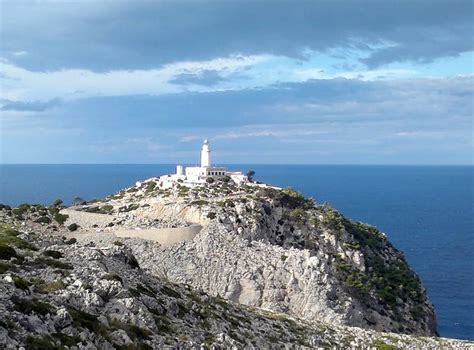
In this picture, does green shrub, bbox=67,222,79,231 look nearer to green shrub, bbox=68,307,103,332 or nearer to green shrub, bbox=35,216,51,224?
green shrub, bbox=35,216,51,224

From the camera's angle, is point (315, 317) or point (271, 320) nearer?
point (271, 320)

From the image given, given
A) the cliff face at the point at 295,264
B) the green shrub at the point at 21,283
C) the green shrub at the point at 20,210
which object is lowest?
the cliff face at the point at 295,264

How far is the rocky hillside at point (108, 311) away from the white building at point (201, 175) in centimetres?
4881

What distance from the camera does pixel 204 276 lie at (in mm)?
56656

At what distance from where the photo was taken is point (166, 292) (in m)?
33.2

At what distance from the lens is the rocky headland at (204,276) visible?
24.2m

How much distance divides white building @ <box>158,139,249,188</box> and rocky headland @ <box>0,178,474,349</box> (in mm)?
3043

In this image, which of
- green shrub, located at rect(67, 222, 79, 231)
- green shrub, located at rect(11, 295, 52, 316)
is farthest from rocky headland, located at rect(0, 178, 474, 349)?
green shrub, located at rect(67, 222, 79, 231)

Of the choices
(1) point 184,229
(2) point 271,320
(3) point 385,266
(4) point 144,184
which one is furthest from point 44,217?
(3) point 385,266

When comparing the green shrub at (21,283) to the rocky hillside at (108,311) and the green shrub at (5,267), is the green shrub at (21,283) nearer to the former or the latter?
the rocky hillside at (108,311)

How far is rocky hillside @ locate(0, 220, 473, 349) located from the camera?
21.3 m

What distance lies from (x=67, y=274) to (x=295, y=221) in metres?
46.8

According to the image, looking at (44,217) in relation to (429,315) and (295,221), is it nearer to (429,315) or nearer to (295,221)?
(295,221)

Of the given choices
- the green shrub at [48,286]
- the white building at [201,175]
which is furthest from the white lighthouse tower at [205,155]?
the green shrub at [48,286]
